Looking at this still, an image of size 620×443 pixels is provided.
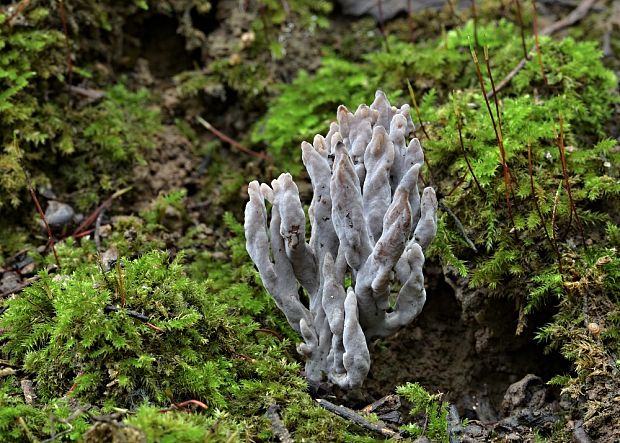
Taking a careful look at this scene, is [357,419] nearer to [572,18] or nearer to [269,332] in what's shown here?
[269,332]

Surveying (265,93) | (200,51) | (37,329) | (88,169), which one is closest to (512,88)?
(265,93)

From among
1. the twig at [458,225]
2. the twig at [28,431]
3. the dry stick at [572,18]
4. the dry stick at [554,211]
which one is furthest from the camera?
the dry stick at [572,18]

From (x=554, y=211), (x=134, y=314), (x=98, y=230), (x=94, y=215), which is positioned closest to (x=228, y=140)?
(x=94, y=215)

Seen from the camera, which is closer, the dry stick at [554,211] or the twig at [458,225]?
the dry stick at [554,211]

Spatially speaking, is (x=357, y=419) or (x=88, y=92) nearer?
(x=357, y=419)

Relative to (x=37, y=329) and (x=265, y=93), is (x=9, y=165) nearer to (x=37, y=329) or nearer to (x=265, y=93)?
(x=37, y=329)

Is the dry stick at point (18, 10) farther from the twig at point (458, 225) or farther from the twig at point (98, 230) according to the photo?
the twig at point (458, 225)

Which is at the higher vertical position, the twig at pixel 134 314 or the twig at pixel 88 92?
the twig at pixel 88 92

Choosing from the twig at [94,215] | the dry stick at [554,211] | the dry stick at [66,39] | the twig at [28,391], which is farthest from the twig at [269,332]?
the dry stick at [66,39]
